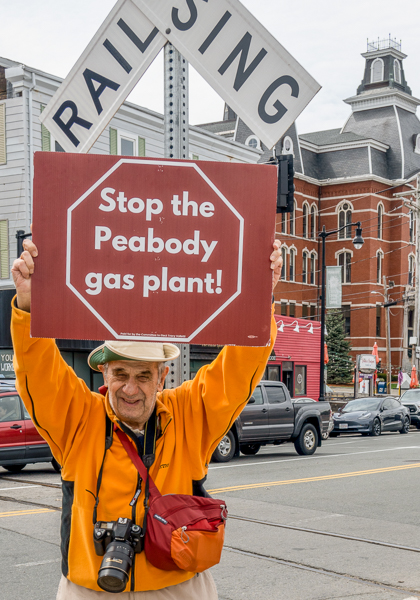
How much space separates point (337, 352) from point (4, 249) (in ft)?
127

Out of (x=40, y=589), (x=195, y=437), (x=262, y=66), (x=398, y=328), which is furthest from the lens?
(x=398, y=328)

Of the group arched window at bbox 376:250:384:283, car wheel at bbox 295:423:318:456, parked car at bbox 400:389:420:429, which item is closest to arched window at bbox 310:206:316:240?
arched window at bbox 376:250:384:283

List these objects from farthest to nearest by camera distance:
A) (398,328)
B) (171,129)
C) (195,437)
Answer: (398,328) < (171,129) < (195,437)

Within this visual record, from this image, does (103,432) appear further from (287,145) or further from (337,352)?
(337,352)

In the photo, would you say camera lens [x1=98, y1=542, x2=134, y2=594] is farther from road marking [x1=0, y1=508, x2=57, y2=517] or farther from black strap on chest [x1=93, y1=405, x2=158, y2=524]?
road marking [x1=0, y1=508, x2=57, y2=517]

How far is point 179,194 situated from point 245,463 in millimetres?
14143

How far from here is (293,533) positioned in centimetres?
884

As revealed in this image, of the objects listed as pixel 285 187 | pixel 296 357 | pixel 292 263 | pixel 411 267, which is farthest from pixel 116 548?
pixel 411 267

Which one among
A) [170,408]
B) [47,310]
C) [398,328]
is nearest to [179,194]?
[47,310]

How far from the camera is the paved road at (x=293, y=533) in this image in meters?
6.70

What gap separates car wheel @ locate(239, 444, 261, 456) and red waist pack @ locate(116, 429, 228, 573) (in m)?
16.0

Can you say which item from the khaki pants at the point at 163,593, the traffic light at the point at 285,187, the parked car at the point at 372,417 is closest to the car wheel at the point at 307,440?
the traffic light at the point at 285,187

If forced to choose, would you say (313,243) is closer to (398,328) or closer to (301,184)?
(301,184)

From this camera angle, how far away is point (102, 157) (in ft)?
8.82
